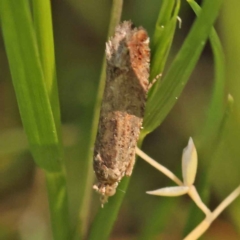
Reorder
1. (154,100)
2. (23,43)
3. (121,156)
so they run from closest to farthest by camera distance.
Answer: (23,43)
(154,100)
(121,156)

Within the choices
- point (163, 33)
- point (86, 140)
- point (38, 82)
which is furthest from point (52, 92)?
point (86, 140)

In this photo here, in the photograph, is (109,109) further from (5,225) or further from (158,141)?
(5,225)

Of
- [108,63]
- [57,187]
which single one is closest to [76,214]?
[57,187]

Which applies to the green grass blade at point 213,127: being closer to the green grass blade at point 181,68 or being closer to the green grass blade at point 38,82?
the green grass blade at point 181,68

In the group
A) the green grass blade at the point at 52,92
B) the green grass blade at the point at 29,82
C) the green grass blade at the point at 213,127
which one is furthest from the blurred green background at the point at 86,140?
the green grass blade at the point at 29,82

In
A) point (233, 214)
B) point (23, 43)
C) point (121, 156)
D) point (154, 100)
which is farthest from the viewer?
point (233, 214)
